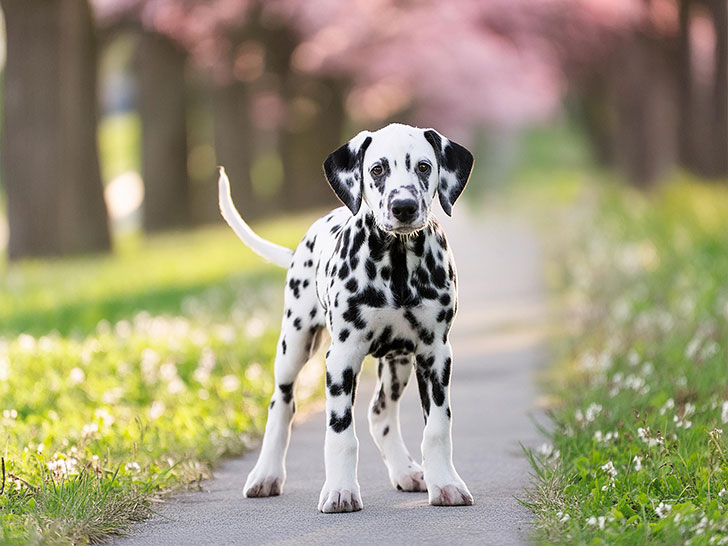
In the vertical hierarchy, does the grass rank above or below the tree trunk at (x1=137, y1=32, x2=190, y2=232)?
below

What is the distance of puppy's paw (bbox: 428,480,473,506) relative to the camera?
556cm

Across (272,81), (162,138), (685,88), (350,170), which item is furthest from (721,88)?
(350,170)

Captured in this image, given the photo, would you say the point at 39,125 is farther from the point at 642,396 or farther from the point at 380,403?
the point at 380,403

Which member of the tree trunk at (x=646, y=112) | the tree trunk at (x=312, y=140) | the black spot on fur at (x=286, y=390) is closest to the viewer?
the black spot on fur at (x=286, y=390)

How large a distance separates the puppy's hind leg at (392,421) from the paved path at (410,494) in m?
0.11

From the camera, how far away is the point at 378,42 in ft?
107

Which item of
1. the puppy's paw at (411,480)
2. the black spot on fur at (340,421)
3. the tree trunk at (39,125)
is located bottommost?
the puppy's paw at (411,480)

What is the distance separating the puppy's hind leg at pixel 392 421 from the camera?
6.05 metres

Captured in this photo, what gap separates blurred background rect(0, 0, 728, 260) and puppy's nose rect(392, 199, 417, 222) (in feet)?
44.8

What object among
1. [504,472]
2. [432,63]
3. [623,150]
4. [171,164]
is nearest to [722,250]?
[504,472]

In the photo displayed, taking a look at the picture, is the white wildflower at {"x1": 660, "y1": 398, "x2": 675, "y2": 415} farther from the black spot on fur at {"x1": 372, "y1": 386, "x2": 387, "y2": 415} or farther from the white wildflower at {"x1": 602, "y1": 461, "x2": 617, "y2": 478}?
the black spot on fur at {"x1": 372, "y1": 386, "x2": 387, "y2": 415}

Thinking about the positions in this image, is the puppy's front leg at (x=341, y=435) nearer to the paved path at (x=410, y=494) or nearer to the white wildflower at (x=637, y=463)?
the paved path at (x=410, y=494)

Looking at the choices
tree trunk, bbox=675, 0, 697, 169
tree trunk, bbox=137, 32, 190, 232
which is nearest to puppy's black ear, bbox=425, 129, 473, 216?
tree trunk, bbox=675, 0, 697, 169

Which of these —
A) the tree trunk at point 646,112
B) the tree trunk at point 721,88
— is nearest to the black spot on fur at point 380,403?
the tree trunk at point 721,88
